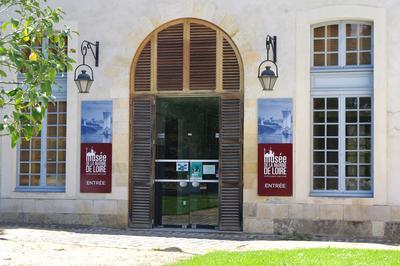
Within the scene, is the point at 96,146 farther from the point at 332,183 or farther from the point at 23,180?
the point at 332,183

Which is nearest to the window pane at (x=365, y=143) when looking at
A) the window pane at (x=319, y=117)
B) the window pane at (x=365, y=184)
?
the window pane at (x=365, y=184)

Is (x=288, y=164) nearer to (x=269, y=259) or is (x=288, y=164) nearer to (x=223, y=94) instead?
(x=223, y=94)

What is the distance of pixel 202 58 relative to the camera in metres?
13.7

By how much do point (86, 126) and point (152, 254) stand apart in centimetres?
459

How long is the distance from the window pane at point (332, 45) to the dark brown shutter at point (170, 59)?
310cm

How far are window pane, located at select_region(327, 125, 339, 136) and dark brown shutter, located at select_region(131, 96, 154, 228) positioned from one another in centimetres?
378

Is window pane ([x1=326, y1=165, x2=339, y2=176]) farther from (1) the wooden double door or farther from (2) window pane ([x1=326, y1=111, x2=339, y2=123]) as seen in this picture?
(1) the wooden double door

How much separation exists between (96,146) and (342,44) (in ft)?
18.6

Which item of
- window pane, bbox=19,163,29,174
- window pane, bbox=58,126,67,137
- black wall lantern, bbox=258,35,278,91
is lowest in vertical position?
window pane, bbox=19,163,29,174

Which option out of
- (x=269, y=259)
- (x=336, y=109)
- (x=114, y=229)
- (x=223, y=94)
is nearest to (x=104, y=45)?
(x=223, y=94)

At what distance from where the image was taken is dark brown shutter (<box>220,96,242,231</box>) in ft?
44.0

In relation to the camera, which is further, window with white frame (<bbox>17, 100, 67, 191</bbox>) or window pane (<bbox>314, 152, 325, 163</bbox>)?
window with white frame (<bbox>17, 100, 67, 191</bbox>)

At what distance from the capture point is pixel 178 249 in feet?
35.9

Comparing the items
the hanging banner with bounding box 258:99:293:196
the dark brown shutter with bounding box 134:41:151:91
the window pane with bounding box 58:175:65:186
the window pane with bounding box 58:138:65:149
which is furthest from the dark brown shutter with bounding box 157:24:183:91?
the window pane with bounding box 58:175:65:186
